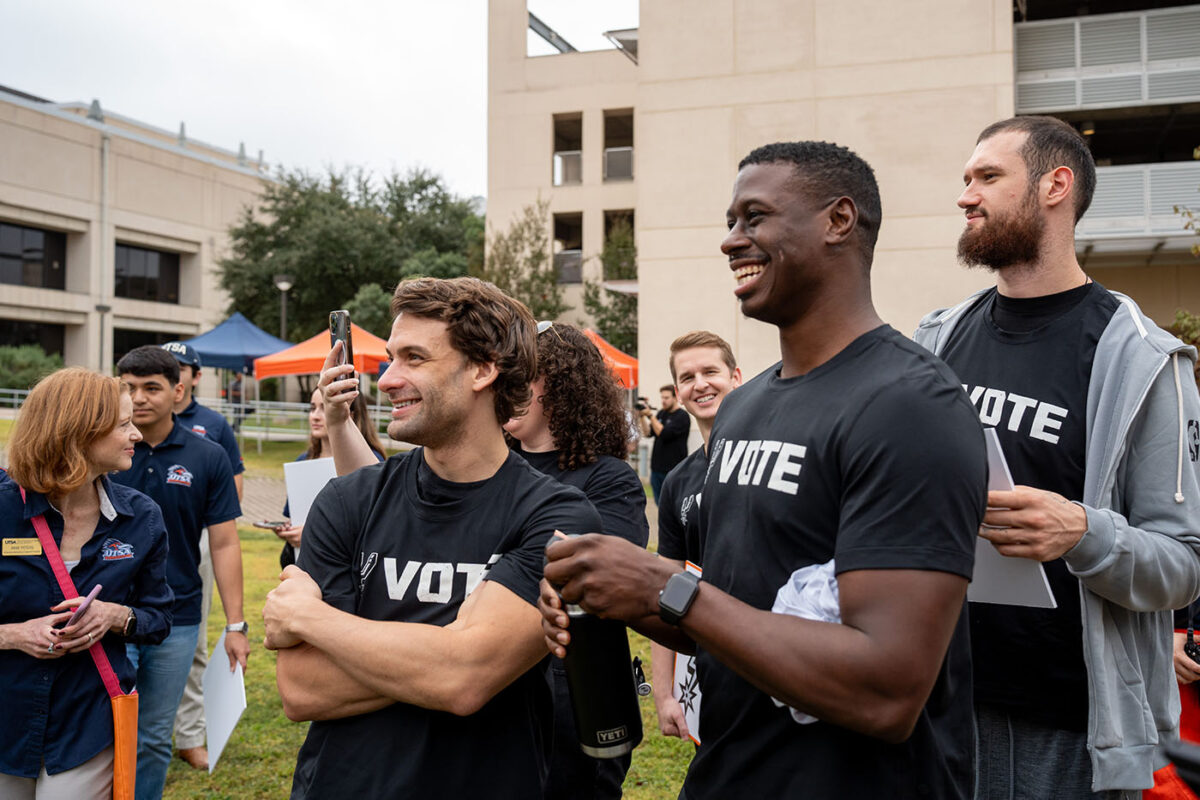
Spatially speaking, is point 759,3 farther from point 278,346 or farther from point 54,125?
point 54,125

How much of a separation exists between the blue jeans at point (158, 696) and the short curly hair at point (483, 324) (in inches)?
98.6

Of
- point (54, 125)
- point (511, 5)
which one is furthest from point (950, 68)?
point (54, 125)

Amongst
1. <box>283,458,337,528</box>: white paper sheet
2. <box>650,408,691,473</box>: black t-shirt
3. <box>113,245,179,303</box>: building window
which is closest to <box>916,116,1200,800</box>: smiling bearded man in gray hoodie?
<box>283,458,337,528</box>: white paper sheet

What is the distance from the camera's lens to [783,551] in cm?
176

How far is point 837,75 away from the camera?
64.8 ft

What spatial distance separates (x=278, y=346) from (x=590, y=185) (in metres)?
11.3

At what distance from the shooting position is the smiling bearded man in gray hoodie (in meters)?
2.18

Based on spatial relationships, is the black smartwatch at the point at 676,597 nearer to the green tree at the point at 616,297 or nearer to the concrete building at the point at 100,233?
the green tree at the point at 616,297

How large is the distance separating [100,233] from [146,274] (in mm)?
3837

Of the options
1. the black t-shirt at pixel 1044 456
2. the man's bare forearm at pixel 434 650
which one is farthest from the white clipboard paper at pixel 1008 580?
the man's bare forearm at pixel 434 650

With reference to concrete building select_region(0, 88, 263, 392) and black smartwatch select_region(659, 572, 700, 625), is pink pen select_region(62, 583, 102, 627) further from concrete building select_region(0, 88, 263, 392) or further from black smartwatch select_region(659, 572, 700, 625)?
concrete building select_region(0, 88, 263, 392)

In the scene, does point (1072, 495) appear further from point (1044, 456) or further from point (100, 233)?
point (100, 233)

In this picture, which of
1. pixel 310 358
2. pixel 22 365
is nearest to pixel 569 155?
pixel 310 358

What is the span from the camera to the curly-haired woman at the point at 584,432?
364 cm
